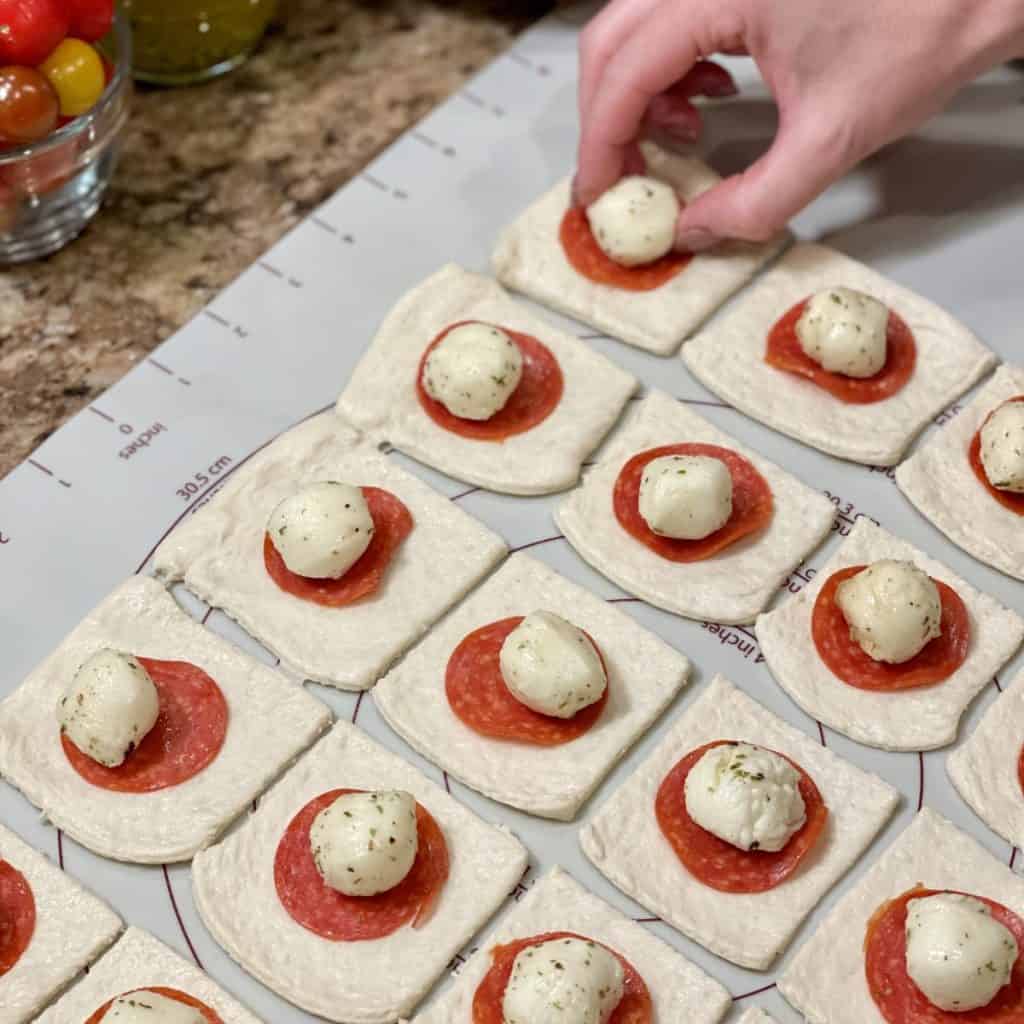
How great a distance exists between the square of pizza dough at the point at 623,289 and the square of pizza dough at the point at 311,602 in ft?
1.61

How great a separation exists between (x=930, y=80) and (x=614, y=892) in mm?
1452

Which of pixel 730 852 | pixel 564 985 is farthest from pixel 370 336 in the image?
pixel 564 985

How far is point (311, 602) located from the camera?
2.32 meters

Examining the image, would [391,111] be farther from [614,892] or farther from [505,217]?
[614,892]

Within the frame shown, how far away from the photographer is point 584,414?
2.54m

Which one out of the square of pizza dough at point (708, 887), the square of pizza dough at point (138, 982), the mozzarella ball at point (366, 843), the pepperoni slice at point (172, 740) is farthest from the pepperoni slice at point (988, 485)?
the square of pizza dough at point (138, 982)

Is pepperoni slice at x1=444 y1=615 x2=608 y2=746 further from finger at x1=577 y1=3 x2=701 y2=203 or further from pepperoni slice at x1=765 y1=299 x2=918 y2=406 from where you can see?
finger at x1=577 y1=3 x2=701 y2=203

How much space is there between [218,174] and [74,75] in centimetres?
51

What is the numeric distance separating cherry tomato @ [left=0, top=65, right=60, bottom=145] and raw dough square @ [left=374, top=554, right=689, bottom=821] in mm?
1052

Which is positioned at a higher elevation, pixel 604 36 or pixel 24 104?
pixel 24 104

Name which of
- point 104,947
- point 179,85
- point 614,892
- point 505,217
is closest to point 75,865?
point 104,947

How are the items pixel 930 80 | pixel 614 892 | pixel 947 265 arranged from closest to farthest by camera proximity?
1. pixel 614 892
2. pixel 930 80
3. pixel 947 265

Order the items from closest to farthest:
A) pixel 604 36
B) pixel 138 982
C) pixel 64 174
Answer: pixel 138 982 < pixel 64 174 < pixel 604 36

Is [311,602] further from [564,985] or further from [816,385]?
[816,385]
